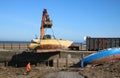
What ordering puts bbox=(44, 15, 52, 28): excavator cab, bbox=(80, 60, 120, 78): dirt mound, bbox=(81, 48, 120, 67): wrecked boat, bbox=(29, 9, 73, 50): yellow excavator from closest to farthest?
bbox=(80, 60, 120, 78): dirt mound, bbox=(81, 48, 120, 67): wrecked boat, bbox=(29, 9, 73, 50): yellow excavator, bbox=(44, 15, 52, 28): excavator cab

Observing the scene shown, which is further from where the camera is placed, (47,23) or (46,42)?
(47,23)

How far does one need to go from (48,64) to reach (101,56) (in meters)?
6.45

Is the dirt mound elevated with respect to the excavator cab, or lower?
lower

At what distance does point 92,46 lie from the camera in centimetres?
4097

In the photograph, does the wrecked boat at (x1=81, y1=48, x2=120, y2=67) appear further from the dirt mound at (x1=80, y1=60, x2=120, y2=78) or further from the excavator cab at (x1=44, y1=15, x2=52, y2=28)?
the excavator cab at (x1=44, y1=15, x2=52, y2=28)

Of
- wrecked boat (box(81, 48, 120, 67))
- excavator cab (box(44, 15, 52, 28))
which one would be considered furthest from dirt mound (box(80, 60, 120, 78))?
excavator cab (box(44, 15, 52, 28))

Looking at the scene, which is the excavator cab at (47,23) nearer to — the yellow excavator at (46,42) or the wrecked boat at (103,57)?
the yellow excavator at (46,42)

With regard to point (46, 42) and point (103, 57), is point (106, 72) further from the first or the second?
point (46, 42)

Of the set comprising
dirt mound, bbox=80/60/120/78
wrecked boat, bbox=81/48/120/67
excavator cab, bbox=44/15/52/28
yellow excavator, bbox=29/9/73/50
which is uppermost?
excavator cab, bbox=44/15/52/28

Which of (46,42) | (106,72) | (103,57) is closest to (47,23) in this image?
(46,42)

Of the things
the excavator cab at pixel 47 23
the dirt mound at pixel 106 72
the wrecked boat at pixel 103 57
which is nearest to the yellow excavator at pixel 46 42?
the excavator cab at pixel 47 23

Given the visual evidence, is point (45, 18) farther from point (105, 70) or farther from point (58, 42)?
point (105, 70)

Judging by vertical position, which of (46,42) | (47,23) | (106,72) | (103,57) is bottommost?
(106,72)

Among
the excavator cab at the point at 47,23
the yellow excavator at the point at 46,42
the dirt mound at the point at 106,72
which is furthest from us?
the excavator cab at the point at 47,23
